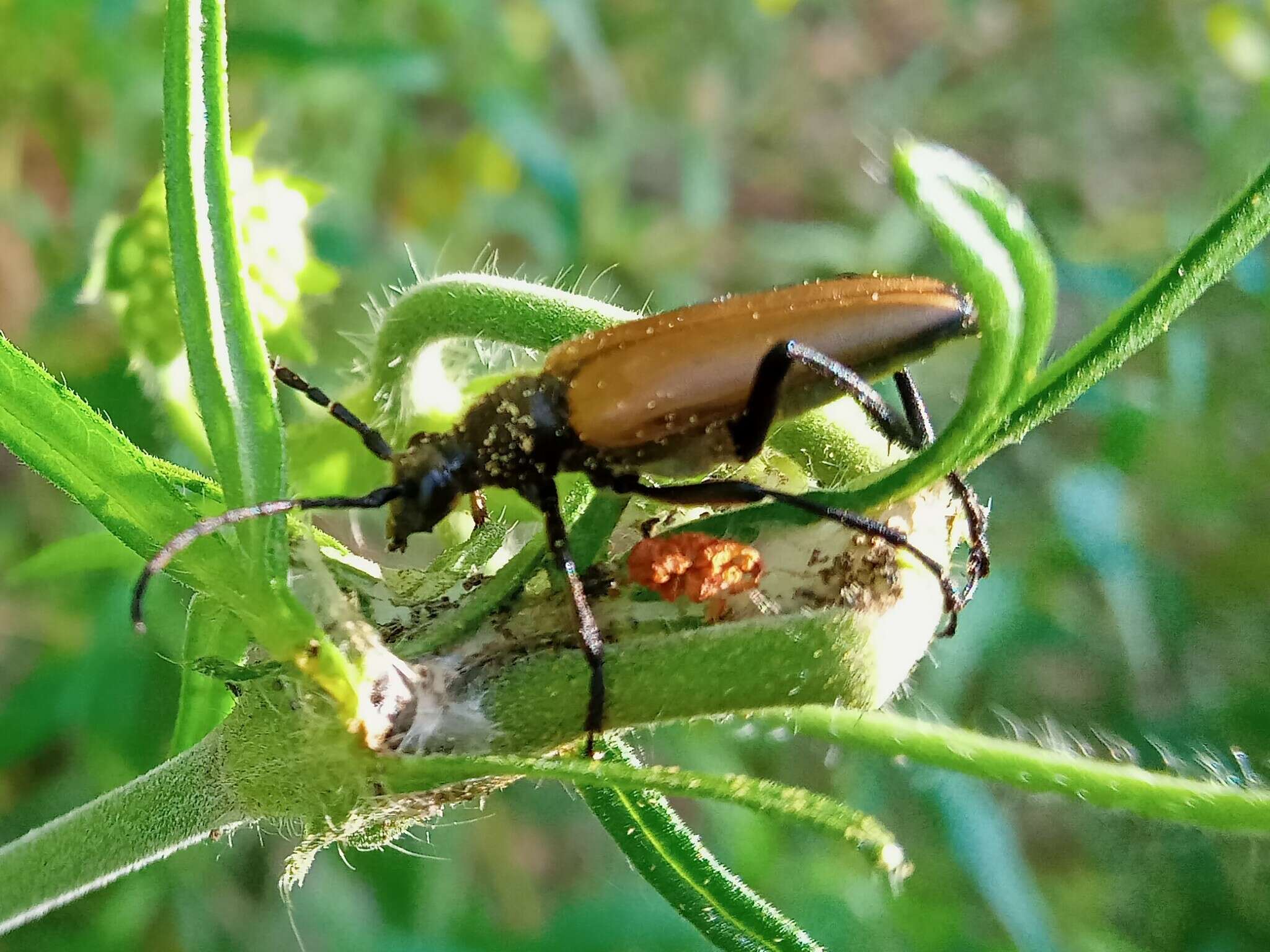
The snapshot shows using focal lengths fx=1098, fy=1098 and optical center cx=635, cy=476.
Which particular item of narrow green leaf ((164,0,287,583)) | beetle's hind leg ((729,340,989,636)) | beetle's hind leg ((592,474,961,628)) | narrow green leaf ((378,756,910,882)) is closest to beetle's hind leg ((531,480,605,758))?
narrow green leaf ((378,756,910,882))

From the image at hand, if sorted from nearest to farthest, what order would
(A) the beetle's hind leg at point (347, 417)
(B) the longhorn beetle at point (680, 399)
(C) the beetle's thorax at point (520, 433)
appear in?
(B) the longhorn beetle at point (680, 399)
(A) the beetle's hind leg at point (347, 417)
(C) the beetle's thorax at point (520, 433)

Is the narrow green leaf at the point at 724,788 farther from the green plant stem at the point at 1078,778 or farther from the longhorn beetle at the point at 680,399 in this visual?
the longhorn beetle at the point at 680,399

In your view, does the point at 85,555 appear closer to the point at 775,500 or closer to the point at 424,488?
the point at 424,488

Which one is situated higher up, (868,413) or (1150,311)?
(868,413)

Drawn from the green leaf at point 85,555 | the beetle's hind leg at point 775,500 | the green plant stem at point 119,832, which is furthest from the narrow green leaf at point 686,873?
the green leaf at point 85,555

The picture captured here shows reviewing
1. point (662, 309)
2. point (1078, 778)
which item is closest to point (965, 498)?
point (1078, 778)

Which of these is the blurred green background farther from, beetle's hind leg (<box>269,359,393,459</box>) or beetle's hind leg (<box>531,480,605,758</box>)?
beetle's hind leg (<box>531,480,605,758</box>)
